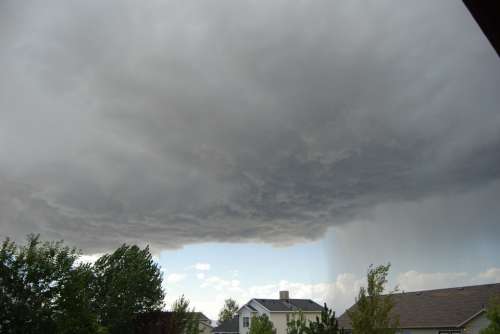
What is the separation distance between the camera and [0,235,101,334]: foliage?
2620cm

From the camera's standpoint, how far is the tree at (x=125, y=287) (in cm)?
3988

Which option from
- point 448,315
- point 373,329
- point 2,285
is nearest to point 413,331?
point 448,315

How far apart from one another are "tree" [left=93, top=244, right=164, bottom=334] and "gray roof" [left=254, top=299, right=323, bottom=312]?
3058 cm

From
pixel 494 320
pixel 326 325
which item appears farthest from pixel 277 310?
pixel 326 325

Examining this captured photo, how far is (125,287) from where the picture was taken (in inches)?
1649

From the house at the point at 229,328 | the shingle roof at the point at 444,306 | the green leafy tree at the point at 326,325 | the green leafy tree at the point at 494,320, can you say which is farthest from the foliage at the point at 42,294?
the house at the point at 229,328

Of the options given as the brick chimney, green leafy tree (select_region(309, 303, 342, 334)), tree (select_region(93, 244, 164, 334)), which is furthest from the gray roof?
green leafy tree (select_region(309, 303, 342, 334))

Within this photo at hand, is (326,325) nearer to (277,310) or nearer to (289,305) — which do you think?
(277,310)

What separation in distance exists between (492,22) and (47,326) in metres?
31.5

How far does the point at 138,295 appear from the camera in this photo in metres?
43.0

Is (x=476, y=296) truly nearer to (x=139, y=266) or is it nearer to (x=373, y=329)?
(x=373, y=329)

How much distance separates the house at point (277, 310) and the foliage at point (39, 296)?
144 feet

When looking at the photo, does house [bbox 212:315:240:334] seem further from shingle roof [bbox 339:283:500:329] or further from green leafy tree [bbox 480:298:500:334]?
green leafy tree [bbox 480:298:500:334]

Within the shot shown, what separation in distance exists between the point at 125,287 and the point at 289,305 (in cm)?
3969
